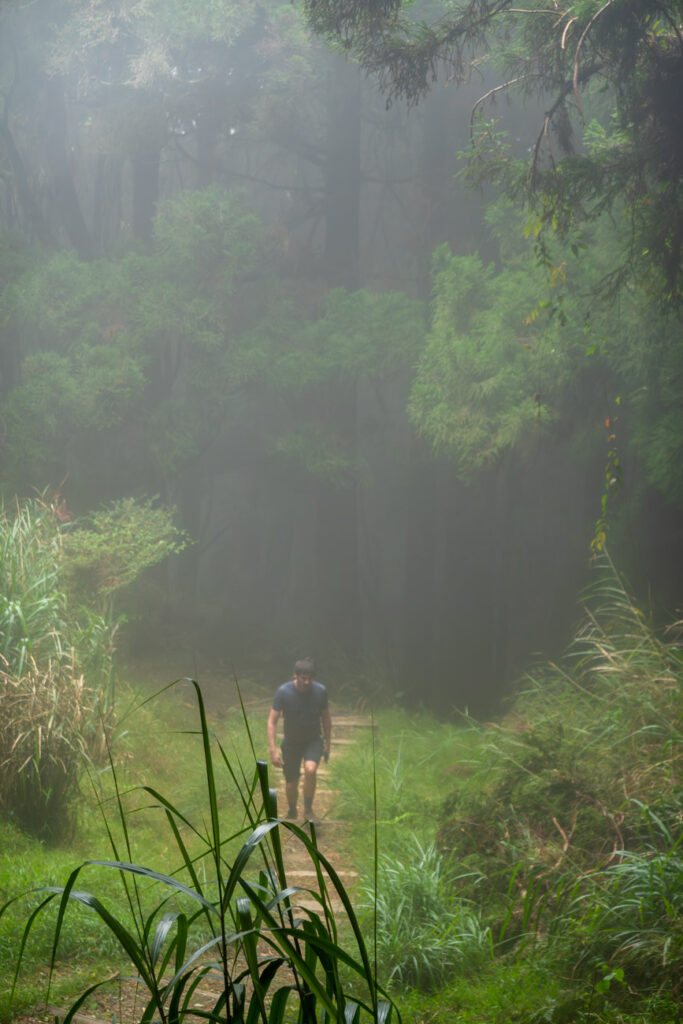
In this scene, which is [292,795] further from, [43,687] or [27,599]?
[27,599]

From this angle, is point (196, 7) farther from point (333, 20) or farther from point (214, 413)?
point (333, 20)

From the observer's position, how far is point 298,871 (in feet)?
16.9

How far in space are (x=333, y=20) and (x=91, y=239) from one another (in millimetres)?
7241

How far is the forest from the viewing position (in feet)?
14.6

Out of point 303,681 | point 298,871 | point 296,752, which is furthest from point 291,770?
point 298,871

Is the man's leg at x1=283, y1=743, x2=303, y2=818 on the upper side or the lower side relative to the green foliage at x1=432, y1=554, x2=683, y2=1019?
lower

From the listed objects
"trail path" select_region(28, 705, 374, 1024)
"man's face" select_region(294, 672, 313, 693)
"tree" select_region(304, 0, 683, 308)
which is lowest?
"trail path" select_region(28, 705, 374, 1024)

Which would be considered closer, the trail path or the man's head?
the trail path

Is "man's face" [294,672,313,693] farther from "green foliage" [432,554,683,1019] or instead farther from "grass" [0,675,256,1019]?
"green foliage" [432,554,683,1019]

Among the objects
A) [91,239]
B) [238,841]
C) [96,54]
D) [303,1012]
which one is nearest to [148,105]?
[96,54]

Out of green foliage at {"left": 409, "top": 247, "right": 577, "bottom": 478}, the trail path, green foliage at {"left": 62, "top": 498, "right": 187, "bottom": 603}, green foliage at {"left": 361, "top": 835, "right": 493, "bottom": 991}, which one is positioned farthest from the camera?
green foliage at {"left": 409, "top": 247, "right": 577, "bottom": 478}

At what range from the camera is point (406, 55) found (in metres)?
5.86

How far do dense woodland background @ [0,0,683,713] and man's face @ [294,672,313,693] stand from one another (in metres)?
3.85

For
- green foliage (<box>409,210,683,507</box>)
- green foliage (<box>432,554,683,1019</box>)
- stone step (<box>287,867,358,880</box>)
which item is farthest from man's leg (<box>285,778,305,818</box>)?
green foliage (<box>409,210,683,507</box>)
